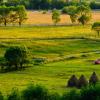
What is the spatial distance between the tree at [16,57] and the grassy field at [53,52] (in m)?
2.25

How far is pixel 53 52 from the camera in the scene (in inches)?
4343

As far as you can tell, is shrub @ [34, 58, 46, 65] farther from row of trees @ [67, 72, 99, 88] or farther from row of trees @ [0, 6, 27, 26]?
row of trees @ [0, 6, 27, 26]

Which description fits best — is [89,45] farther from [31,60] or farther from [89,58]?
[31,60]

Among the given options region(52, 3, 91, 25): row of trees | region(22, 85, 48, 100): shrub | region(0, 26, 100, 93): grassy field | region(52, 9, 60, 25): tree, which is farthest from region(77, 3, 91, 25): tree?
region(22, 85, 48, 100): shrub

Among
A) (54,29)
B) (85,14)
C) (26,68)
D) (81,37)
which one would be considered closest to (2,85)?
(26,68)

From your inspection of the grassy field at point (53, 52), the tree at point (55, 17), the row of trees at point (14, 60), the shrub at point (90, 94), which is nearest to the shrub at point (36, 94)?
the shrub at point (90, 94)

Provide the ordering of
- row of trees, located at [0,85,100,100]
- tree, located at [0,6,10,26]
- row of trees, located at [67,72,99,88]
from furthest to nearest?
1. tree, located at [0,6,10,26]
2. row of trees, located at [67,72,99,88]
3. row of trees, located at [0,85,100,100]

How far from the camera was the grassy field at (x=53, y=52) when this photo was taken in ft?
263

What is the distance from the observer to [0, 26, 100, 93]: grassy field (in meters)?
80.1

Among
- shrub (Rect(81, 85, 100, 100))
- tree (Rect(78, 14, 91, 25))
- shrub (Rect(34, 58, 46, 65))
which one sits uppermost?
shrub (Rect(81, 85, 100, 100))

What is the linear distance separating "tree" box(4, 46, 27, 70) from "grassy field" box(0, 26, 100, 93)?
7.37ft

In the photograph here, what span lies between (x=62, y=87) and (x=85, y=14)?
99.1 metres

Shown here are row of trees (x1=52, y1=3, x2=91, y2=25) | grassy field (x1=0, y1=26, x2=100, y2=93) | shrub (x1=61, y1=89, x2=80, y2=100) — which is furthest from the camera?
row of trees (x1=52, y1=3, x2=91, y2=25)

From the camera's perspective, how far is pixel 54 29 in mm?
148125
